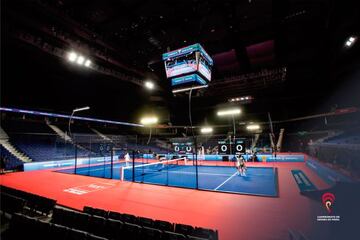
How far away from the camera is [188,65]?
6.51m

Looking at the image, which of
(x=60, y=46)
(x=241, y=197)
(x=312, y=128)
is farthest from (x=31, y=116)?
(x=312, y=128)

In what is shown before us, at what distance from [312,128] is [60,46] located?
1205 inches

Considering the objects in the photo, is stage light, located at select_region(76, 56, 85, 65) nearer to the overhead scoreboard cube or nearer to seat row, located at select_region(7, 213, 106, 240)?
the overhead scoreboard cube

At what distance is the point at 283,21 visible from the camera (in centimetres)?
741

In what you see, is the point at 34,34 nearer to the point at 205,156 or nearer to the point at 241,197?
the point at 241,197

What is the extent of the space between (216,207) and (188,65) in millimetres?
5255

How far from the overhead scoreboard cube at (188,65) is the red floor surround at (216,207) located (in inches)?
168

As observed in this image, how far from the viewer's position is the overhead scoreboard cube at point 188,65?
247 inches

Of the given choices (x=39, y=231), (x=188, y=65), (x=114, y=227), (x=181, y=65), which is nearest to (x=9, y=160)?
(x=39, y=231)

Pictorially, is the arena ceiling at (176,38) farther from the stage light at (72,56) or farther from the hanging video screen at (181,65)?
the hanging video screen at (181,65)

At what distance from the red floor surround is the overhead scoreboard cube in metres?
4.27

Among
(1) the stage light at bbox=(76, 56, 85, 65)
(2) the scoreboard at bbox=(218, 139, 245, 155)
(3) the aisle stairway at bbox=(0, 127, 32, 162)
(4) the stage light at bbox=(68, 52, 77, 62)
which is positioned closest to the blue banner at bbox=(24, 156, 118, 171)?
(3) the aisle stairway at bbox=(0, 127, 32, 162)

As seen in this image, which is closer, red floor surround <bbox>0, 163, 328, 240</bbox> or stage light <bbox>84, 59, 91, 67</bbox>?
red floor surround <bbox>0, 163, 328, 240</bbox>

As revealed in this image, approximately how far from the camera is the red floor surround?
4.81 metres
